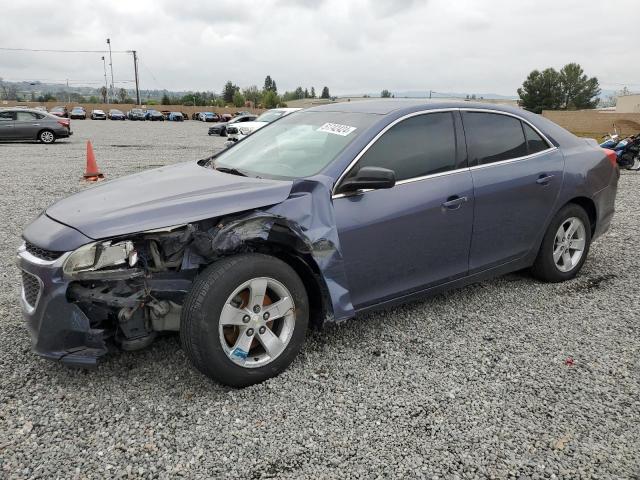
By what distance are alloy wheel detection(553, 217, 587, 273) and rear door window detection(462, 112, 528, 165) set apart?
0.84 metres

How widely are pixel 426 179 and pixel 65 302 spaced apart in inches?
94.4

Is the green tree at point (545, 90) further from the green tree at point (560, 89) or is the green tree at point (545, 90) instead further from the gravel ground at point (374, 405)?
the gravel ground at point (374, 405)

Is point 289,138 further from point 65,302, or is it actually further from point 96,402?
point 96,402

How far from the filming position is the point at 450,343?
364 centimetres

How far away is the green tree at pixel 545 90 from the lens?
88.6m

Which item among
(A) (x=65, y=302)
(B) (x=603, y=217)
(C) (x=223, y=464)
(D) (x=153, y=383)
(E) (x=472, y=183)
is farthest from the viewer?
(B) (x=603, y=217)

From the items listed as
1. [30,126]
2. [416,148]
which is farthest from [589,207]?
[30,126]

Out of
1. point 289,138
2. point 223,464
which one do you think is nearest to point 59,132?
point 289,138

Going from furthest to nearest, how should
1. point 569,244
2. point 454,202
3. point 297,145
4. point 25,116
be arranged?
1. point 25,116
2. point 569,244
3. point 297,145
4. point 454,202

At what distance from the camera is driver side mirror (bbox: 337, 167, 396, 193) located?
3.19 m

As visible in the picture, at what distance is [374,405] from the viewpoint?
9.58 feet

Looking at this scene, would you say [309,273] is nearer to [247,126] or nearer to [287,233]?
[287,233]

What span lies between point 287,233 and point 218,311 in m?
0.64

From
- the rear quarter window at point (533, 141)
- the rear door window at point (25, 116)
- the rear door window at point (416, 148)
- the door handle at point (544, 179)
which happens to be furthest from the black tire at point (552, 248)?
the rear door window at point (25, 116)
